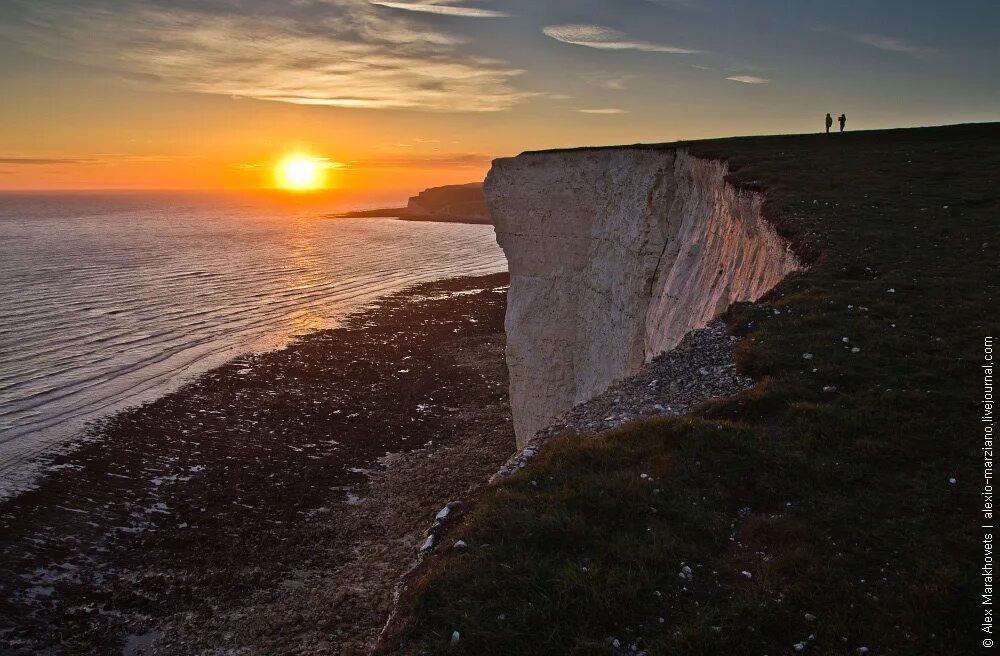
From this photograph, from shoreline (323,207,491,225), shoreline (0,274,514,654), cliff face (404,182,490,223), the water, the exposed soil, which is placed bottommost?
shoreline (0,274,514,654)

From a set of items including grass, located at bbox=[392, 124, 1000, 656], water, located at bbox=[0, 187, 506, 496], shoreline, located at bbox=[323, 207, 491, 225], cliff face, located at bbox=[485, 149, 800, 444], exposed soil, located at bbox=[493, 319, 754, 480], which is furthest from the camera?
shoreline, located at bbox=[323, 207, 491, 225]

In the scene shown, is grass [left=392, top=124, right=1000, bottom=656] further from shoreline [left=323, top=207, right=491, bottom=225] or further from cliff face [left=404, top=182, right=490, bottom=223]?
cliff face [left=404, top=182, right=490, bottom=223]

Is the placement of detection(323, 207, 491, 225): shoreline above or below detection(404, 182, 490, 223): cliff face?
below

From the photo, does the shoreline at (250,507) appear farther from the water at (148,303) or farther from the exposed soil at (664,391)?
the exposed soil at (664,391)

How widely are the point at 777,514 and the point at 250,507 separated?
18.9m

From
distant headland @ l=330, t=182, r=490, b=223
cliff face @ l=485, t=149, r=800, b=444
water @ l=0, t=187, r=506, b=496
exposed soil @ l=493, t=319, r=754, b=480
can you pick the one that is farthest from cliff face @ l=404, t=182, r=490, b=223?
exposed soil @ l=493, t=319, r=754, b=480

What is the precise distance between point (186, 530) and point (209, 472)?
13.5 ft

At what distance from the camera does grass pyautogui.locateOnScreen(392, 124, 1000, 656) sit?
5.57 meters

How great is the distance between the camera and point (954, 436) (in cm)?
775

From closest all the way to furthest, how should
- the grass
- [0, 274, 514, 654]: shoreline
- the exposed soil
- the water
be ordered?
the grass → the exposed soil → [0, 274, 514, 654]: shoreline → the water

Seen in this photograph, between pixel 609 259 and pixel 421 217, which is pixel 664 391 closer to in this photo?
pixel 609 259

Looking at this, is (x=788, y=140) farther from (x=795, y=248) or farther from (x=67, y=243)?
(x=67, y=243)

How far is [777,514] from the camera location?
22.8 ft

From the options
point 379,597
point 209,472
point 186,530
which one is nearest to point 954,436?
point 379,597
